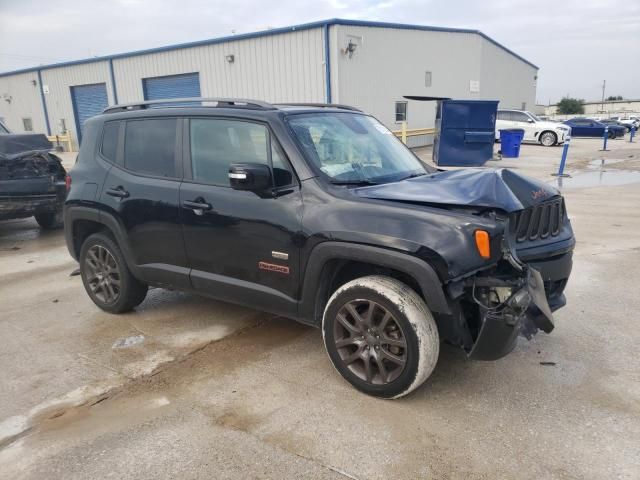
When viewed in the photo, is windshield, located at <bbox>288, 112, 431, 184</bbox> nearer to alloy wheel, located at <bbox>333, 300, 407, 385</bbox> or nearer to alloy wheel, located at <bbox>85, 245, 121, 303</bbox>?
alloy wheel, located at <bbox>333, 300, 407, 385</bbox>

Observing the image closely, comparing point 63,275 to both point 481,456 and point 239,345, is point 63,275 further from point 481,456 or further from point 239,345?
point 481,456

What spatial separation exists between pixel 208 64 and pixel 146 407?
19225mm

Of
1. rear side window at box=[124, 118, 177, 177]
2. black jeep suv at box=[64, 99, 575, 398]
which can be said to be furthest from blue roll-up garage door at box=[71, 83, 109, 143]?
black jeep suv at box=[64, 99, 575, 398]

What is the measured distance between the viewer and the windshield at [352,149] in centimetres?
354

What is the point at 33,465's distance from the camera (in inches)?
105

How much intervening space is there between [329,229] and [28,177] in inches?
251

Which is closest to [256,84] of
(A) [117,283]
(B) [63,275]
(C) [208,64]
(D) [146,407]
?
(C) [208,64]

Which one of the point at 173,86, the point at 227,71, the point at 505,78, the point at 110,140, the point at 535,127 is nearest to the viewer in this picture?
the point at 110,140

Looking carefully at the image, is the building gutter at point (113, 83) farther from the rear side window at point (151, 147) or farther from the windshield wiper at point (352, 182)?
the windshield wiper at point (352, 182)

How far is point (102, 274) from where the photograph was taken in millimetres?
4664

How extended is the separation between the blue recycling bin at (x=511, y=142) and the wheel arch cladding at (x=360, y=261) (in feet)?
54.8

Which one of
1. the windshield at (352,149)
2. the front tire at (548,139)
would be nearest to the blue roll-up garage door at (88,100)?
the front tire at (548,139)

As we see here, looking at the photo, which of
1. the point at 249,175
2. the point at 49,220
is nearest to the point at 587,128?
the point at 49,220

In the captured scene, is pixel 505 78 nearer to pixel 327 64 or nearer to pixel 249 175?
pixel 327 64
